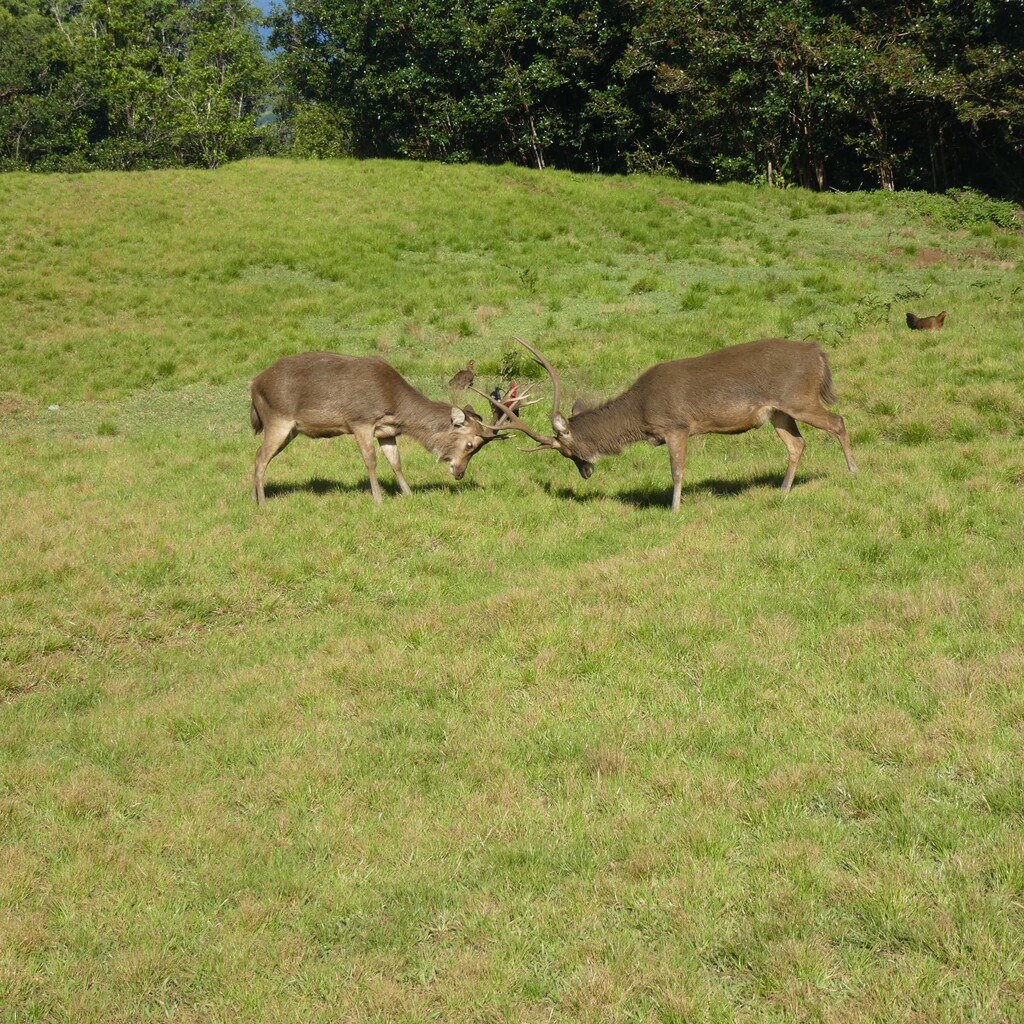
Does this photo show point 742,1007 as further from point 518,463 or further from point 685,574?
point 518,463

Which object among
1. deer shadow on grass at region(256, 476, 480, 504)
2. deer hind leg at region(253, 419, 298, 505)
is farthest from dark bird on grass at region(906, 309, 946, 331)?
deer hind leg at region(253, 419, 298, 505)

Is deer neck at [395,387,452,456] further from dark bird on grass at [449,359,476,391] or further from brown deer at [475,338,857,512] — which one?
dark bird on grass at [449,359,476,391]

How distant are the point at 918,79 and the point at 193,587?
32.2m

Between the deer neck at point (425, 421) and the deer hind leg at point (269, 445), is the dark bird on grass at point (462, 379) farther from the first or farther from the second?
the deer hind leg at point (269, 445)

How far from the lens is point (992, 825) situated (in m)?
5.37

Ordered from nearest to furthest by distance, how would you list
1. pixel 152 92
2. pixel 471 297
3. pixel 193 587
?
pixel 193 587 < pixel 471 297 < pixel 152 92

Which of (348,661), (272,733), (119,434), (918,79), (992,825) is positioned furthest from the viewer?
(918,79)

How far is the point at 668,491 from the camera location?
551 inches

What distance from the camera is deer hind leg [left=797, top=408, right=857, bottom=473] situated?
12648 mm

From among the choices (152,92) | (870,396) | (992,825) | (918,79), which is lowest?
(992,825)

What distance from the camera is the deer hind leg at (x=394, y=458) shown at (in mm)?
14523

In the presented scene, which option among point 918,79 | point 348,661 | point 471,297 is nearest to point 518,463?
point 348,661

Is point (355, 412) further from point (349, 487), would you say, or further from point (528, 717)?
point (528, 717)

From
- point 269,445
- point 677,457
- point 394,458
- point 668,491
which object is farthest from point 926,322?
point 269,445
